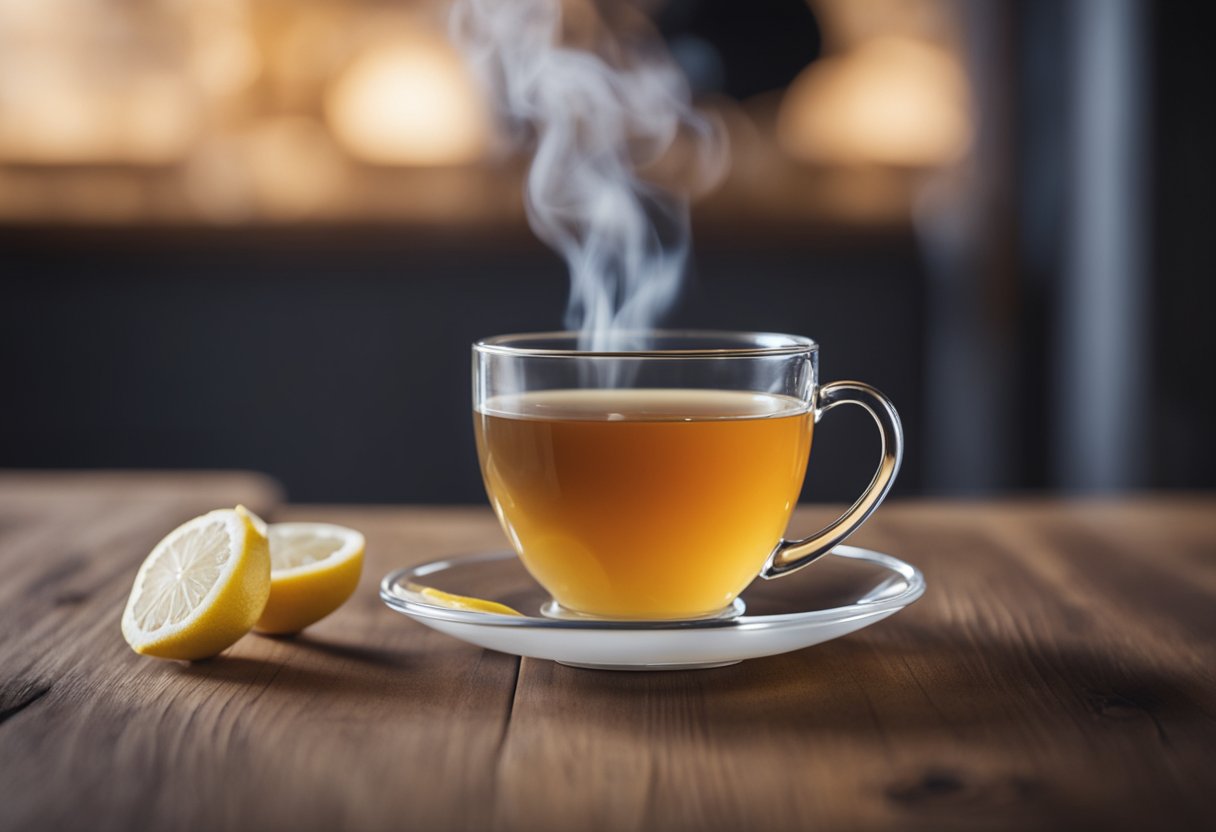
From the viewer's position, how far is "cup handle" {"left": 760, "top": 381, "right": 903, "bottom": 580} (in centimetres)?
82

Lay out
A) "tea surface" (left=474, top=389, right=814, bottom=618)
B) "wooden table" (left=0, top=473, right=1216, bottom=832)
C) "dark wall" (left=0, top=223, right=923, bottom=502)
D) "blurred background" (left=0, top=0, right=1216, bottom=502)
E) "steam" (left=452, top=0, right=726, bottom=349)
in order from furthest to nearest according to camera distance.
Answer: "dark wall" (left=0, top=223, right=923, bottom=502) → "blurred background" (left=0, top=0, right=1216, bottom=502) → "steam" (left=452, top=0, right=726, bottom=349) → "tea surface" (left=474, top=389, right=814, bottom=618) → "wooden table" (left=0, top=473, right=1216, bottom=832)

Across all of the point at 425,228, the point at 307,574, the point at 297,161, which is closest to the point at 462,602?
the point at 307,574

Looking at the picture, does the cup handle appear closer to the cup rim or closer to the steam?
the cup rim

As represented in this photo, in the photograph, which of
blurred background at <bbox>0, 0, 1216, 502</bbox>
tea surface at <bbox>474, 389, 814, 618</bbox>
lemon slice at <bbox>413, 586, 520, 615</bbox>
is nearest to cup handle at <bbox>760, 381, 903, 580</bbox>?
tea surface at <bbox>474, 389, 814, 618</bbox>

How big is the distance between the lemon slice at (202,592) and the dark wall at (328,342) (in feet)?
7.17

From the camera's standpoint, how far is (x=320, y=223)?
9.62 ft

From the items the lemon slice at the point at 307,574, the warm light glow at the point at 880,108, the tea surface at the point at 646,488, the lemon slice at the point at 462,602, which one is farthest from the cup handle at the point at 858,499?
the warm light glow at the point at 880,108

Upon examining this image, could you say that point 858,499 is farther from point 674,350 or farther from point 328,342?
point 328,342

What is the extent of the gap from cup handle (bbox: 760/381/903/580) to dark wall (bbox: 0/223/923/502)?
218 centimetres

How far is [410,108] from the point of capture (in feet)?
9.69

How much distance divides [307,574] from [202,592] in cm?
8

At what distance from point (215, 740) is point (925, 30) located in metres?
2.73

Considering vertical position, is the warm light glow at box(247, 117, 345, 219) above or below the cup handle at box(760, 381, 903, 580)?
above

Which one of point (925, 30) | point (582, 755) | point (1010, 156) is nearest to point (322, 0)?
point (925, 30)
